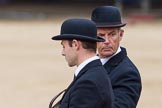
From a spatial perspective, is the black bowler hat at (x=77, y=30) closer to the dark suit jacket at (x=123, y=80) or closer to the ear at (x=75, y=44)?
the ear at (x=75, y=44)

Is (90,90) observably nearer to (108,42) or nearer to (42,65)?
(108,42)

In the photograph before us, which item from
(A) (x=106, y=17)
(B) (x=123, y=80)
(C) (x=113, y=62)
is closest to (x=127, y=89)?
(B) (x=123, y=80)

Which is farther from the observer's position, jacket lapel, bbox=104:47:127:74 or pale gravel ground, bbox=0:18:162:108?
pale gravel ground, bbox=0:18:162:108

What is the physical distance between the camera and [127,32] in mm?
27312

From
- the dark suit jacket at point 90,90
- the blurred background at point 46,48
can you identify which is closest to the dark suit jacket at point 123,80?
the dark suit jacket at point 90,90

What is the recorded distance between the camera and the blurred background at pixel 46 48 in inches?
456

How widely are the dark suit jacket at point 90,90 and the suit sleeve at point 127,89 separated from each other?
41 cm

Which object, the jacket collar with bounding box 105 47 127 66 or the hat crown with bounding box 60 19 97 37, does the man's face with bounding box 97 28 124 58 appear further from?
the hat crown with bounding box 60 19 97 37

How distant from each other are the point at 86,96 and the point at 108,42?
87 centimetres

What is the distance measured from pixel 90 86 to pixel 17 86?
30.6 feet

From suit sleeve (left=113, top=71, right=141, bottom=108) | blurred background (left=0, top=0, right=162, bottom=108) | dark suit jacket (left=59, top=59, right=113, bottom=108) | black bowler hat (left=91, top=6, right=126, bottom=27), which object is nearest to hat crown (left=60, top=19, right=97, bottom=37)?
dark suit jacket (left=59, top=59, right=113, bottom=108)

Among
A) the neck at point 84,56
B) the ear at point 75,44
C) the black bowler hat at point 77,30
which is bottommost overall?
the neck at point 84,56

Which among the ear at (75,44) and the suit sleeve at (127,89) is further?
the suit sleeve at (127,89)

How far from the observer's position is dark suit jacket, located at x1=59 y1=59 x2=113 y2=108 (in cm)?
295
